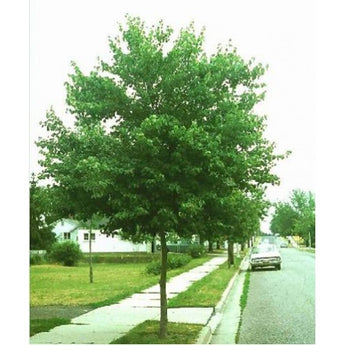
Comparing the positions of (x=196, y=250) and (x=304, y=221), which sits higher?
(x=304, y=221)

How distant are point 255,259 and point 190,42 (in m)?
22.1

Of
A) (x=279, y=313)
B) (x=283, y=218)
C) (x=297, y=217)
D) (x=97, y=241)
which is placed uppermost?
(x=297, y=217)

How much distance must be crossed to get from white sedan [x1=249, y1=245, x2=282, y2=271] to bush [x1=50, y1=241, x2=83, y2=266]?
36.4ft

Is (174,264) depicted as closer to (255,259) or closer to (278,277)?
(255,259)

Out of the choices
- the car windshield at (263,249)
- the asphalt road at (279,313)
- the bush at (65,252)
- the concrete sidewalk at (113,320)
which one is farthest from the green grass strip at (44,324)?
the bush at (65,252)

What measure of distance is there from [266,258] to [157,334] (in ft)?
67.3

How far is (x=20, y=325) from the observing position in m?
8.59

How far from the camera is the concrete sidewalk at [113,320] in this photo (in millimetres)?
10250

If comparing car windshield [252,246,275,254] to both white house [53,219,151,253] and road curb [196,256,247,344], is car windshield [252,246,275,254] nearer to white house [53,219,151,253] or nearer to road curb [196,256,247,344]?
road curb [196,256,247,344]

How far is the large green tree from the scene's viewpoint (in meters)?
9.37

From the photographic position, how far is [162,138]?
9.57 m

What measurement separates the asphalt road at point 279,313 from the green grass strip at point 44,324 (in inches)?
142

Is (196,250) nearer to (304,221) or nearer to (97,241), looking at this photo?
(97,241)

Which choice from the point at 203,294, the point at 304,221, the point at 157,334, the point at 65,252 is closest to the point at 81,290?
the point at 203,294
